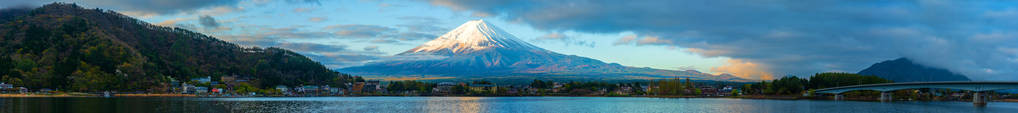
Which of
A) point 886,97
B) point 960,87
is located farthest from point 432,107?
point 886,97

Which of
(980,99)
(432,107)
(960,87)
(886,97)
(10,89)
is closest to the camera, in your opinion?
(432,107)

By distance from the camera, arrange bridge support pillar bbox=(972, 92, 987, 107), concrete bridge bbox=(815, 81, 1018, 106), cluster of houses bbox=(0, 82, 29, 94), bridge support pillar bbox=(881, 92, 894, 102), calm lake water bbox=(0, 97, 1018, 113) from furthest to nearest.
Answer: cluster of houses bbox=(0, 82, 29, 94)
bridge support pillar bbox=(881, 92, 894, 102)
bridge support pillar bbox=(972, 92, 987, 107)
concrete bridge bbox=(815, 81, 1018, 106)
calm lake water bbox=(0, 97, 1018, 113)

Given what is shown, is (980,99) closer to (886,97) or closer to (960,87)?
(960,87)

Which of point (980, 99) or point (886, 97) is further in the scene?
point (886, 97)

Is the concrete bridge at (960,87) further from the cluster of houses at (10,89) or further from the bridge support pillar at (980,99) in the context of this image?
the cluster of houses at (10,89)

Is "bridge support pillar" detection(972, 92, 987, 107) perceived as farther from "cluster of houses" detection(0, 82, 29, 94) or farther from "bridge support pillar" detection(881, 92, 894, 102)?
"cluster of houses" detection(0, 82, 29, 94)

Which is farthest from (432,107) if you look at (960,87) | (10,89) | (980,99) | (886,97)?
(10,89)

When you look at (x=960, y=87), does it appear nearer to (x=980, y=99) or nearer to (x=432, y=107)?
(x=980, y=99)

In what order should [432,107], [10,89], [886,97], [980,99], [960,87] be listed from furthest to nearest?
[10,89] < [886,97] < [960,87] < [980,99] < [432,107]

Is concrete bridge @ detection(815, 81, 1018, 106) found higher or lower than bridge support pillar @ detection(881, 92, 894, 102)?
higher


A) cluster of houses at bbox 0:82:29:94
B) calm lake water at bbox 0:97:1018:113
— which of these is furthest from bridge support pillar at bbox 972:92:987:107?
cluster of houses at bbox 0:82:29:94

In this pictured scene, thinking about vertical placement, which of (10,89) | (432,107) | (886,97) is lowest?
(432,107)

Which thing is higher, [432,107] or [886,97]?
[886,97]

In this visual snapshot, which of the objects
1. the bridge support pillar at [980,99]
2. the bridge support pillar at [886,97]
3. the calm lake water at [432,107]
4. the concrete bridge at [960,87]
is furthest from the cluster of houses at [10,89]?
the bridge support pillar at [980,99]
